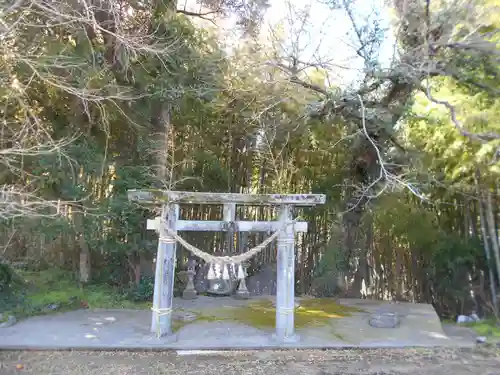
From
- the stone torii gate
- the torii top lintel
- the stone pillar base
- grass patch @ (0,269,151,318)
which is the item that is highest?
the torii top lintel

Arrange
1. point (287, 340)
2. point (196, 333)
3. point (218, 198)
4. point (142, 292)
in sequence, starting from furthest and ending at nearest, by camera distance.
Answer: point (142, 292)
point (196, 333)
point (218, 198)
point (287, 340)

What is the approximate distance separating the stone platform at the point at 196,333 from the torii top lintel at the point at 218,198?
4.73 ft

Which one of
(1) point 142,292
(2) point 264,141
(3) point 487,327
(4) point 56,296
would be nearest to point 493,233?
(3) point 487,327

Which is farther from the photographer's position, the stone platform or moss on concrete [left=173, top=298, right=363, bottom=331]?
moss on concrete [left=173, top=298, right=363, bottom=331]

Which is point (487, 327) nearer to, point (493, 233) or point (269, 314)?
point (493, 233)

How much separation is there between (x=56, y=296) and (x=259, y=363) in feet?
10.7

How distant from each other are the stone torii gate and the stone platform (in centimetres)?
23

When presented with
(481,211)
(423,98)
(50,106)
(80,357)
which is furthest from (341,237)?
(50,106)

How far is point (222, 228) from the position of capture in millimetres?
4598

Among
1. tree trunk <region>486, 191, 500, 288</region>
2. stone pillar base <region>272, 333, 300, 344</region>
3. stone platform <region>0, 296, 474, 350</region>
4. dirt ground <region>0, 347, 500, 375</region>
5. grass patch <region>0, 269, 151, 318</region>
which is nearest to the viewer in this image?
dirt ground <region>0, 347, 500, 375</region>

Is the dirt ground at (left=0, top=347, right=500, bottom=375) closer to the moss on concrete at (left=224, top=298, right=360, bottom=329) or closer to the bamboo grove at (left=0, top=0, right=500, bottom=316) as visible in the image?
the moss on concrete at (left=224, top=298, right=360, bottom=329)

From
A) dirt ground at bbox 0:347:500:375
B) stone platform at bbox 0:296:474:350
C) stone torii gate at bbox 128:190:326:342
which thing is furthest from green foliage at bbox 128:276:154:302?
dirt ground at bbox 0:347:500:375

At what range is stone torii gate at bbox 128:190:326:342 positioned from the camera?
14.5ft

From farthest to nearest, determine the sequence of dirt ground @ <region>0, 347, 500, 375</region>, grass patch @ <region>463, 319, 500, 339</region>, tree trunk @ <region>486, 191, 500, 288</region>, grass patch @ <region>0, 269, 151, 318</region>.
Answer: tree trunk @ <region>486, 191, 500, 288</region>, grass patch @ <region>0, 269, 151, 318</region>, grass patch @ <region>463, 319, 500, 339</region>, dirt ground @ <region>0, 347, 500, 375</region>
